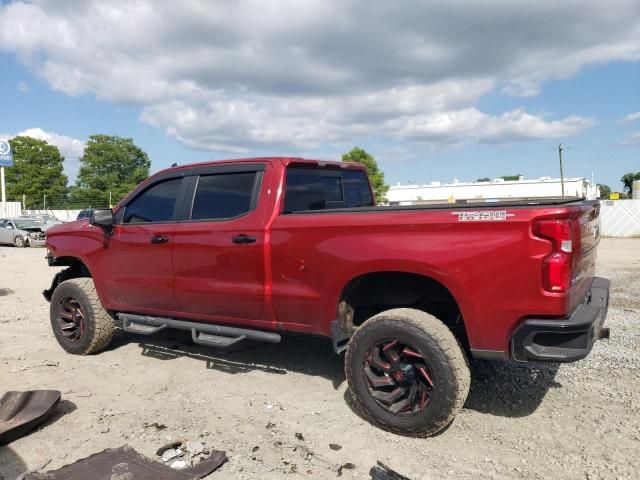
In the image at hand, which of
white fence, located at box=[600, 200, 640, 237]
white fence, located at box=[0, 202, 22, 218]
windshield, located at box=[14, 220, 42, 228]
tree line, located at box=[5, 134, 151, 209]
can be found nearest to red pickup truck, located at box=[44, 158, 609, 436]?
windshield, located at box=[14, 220, 42, 228]

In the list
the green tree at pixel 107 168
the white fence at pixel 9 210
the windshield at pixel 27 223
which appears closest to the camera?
the windshield at pixel 27 223

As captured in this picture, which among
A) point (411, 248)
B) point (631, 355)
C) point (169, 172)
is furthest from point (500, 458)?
point (169, 172)

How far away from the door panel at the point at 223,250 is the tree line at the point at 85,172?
44.5 meters

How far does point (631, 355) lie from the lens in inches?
198

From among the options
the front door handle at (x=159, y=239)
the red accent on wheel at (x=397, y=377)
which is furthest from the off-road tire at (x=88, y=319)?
the red accent on wheel at (x=397, y=377)

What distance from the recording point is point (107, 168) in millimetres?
73812

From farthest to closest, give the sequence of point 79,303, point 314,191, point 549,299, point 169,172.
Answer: point 79,303 → point 169,172 → point 314,191 → point 549,299

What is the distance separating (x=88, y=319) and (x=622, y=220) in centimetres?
2498

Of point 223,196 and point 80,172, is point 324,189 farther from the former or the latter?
point 80,172

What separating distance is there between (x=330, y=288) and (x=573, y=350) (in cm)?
167

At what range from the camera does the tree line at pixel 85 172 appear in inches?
2280

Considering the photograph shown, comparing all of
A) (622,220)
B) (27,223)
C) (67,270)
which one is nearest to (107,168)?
(27,223)

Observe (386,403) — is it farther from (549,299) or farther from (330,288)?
(549,299)

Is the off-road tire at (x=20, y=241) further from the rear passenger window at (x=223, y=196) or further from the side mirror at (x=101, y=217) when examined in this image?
the rear passenger window at (x=223, y=196)
